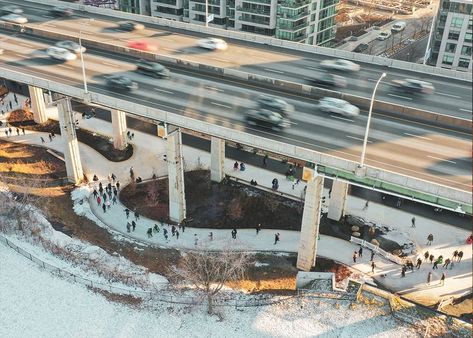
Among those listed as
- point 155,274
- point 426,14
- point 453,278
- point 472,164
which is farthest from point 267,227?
point 426,14

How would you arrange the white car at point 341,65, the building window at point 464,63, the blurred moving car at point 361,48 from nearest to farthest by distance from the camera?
1. the white car at point 341,65
2. the building window at point 464,63
3. the blurred moving car at point 361,48

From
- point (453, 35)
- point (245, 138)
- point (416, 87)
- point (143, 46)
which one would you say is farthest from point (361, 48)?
point (245, 138)

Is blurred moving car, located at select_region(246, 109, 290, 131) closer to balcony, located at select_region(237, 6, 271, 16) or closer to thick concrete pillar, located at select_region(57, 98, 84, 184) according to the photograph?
thick concrete pillar, located at select_region(57, 98, 84, 184)

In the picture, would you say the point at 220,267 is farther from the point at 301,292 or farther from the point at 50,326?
the point at 50,326

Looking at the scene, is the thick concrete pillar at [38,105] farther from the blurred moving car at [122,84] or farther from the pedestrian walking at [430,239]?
the pedestrian walking at [430,239]

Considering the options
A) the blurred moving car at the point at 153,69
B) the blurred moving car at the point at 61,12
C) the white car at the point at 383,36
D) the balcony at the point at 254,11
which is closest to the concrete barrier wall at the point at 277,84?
the blurred moving car at the point at 153,69

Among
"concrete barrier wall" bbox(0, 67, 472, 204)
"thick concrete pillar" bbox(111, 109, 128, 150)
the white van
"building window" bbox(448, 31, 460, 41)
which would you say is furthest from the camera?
the white van

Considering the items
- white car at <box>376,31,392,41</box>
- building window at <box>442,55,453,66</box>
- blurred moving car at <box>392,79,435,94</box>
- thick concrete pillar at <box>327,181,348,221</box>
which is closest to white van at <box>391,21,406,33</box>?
white car at <box>376,31,392,41</box>
